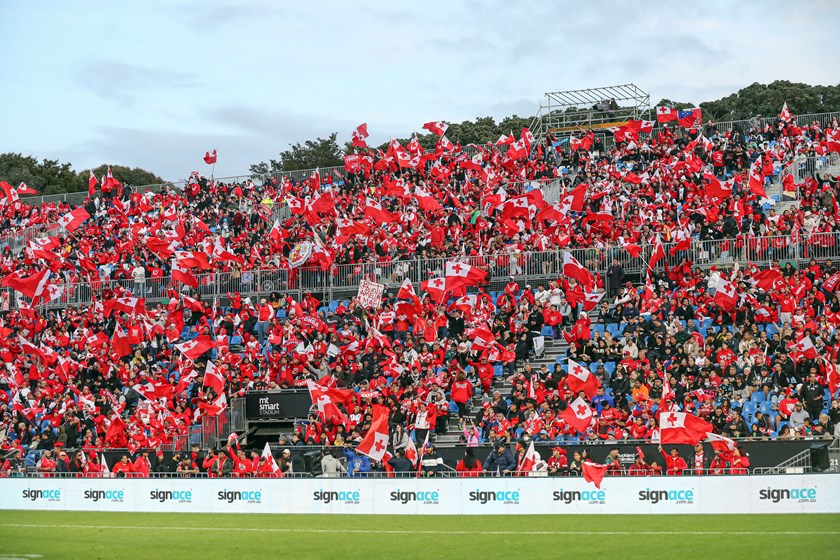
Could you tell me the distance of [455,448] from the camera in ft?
108

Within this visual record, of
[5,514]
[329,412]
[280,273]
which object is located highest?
[280,273]

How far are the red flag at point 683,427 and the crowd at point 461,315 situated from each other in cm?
Answer: 240

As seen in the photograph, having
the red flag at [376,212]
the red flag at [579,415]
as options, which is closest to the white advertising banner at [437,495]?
the red flag at [579,415]

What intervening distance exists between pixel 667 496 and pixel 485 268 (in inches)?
731

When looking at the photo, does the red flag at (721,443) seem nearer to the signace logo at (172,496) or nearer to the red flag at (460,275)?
the red flag at (460,275)

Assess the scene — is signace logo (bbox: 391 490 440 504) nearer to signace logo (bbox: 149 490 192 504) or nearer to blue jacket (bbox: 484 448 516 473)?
blue jacket (bbox: 484 448 516 473)

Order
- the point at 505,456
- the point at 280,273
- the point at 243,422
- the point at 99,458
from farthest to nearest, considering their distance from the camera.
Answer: the point at 280,273 → the point at 243,422 → the point at 99,458 → the point at 505,456

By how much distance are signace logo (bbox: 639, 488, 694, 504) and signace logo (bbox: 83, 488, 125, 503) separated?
14521mm

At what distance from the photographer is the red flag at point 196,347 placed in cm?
4116

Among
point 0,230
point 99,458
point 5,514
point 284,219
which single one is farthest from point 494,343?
point 0,230

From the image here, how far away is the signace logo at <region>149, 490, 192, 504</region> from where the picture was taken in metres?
31.3

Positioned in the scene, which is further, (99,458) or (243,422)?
(243,422)

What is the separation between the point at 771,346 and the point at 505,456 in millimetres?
9125

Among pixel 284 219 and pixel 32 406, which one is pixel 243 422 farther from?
pixel 284 219
